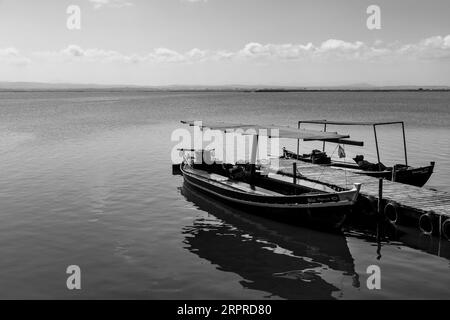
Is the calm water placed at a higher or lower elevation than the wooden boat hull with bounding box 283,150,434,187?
lower

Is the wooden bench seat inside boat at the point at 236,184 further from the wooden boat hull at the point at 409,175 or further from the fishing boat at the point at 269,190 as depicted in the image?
the wooden boat hull at the point at 409,175

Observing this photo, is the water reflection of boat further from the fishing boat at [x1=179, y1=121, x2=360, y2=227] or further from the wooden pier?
the wooden pier

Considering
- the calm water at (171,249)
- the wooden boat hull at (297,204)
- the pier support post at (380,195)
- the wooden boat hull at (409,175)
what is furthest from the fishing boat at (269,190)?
the wooden boat hull at (409,175)

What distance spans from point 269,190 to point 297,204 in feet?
16.3

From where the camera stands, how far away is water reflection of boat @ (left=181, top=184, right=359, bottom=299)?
14688mm

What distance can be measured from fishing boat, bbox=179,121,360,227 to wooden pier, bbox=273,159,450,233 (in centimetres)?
106

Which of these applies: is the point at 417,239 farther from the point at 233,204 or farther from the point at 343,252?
the point at 233,204

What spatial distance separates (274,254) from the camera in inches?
686

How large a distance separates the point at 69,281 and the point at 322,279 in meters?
8.58

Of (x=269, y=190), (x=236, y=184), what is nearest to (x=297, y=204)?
(x=269, y=190)

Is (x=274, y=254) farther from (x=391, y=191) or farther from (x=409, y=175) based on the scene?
(x=409, y=175)

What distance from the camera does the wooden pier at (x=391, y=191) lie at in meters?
19.0

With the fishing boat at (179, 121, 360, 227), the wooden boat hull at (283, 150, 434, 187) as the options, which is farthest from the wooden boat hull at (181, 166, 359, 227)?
the wooden boat hull at (283, 150, 434, 187)

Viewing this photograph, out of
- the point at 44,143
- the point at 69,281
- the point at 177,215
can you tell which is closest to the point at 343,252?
the point at 177,215
